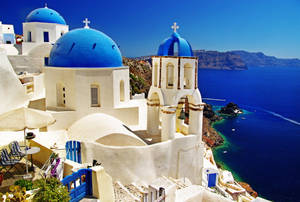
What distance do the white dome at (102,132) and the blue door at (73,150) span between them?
921 mm

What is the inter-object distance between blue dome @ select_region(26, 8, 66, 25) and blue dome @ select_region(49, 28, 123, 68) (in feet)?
41.0

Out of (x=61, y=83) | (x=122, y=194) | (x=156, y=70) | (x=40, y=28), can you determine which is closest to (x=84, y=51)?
(x=61, y=83)

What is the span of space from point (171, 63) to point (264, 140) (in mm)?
38842

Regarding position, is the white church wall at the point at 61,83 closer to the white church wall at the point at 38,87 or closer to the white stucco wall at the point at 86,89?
the white stucco wall at the point at 86,89

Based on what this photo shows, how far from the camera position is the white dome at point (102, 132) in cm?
1053

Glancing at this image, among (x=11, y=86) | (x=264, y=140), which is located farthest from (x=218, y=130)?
(x=11, y=86)

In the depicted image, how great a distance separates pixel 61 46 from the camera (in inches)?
498

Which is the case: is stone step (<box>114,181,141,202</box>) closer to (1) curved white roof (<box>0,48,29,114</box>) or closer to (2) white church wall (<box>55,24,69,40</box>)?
(1) curved white roof (<box>0,48,29,114</box>)

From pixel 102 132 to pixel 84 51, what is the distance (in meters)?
4.26

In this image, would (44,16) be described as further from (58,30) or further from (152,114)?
(152,114)

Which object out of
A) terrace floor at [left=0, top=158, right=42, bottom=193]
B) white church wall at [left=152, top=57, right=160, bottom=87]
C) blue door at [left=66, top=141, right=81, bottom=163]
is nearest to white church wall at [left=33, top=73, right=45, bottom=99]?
white church wall at [left=152, top=57, right=160, bottom=87]

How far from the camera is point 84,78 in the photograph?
11820mm

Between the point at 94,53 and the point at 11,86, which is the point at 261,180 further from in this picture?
the point at 11,86

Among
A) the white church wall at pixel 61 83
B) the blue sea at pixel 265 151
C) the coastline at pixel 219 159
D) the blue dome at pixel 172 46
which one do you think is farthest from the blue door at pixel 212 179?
the blue sea at pixel 265 151
